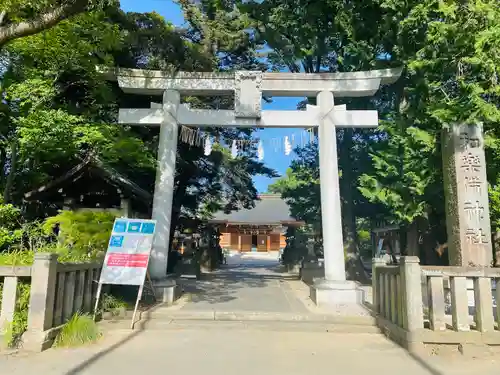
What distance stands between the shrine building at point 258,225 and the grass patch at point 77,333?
20.7 metres

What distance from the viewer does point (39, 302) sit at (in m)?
5.38

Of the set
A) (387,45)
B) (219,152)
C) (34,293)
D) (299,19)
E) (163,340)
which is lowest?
(163,340)

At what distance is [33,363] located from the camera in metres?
4.87

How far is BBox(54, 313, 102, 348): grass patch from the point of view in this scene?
223 inches

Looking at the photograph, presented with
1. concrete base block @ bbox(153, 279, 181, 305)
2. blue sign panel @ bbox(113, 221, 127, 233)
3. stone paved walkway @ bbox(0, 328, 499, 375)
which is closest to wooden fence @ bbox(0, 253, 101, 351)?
stone paved walkway @ bbox(0, 328, 499, 375)

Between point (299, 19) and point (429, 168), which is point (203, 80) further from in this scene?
point (429, 168)

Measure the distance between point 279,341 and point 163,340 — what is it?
69.8 inches

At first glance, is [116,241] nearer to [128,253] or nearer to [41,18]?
[128,253]

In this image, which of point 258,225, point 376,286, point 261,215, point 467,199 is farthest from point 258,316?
point 261,215

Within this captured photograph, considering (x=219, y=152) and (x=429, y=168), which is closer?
(x=429, y=168)

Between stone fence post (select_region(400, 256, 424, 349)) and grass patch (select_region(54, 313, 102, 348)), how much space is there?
4.48 metres

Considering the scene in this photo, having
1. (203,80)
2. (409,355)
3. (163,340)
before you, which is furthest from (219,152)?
(409,355)

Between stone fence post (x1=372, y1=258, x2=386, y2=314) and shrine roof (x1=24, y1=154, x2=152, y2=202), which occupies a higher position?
shrine roof (x1=24, y1=154, x2=152, y2=202)

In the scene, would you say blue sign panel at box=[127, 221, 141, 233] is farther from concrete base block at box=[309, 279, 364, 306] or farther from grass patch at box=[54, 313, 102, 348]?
concrete base block at box=[309, 279, 364, 306]
